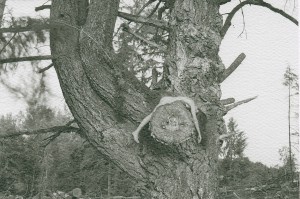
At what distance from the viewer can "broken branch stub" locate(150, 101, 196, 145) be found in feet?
9.64

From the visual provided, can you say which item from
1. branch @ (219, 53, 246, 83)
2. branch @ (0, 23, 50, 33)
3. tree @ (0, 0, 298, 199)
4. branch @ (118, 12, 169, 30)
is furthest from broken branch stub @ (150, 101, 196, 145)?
branch @ (0, 23, 50, 33)

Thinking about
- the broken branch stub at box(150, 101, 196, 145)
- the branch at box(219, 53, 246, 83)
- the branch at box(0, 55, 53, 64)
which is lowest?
the broken branch stub at box(150, 101, 196, 145)

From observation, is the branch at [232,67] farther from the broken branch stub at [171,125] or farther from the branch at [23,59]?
the branch at [23,59]

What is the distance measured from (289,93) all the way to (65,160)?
615 inches

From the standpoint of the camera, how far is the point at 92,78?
301 centimetres

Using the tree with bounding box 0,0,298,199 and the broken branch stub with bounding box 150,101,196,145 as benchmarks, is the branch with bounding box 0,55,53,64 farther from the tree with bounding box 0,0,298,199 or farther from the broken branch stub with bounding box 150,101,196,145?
the broken branch stub with bounding box 150,101,196,145

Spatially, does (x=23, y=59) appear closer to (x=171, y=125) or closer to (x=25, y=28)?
(x=25, y=28)

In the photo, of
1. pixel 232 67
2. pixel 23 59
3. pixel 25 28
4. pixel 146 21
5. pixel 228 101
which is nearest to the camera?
pixel 25 28

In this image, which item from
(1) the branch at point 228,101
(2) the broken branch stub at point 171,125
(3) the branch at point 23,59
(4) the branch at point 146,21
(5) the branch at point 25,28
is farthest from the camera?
(1) the branch at point 228,101

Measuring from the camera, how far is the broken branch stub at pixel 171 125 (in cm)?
294

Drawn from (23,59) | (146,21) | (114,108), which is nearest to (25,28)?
(23,59)

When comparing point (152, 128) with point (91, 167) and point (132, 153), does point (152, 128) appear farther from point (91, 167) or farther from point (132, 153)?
point (91, 167)

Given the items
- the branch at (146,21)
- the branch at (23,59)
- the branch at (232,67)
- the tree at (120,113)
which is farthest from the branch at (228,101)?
the branch at (23,59)

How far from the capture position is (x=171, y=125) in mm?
2955
